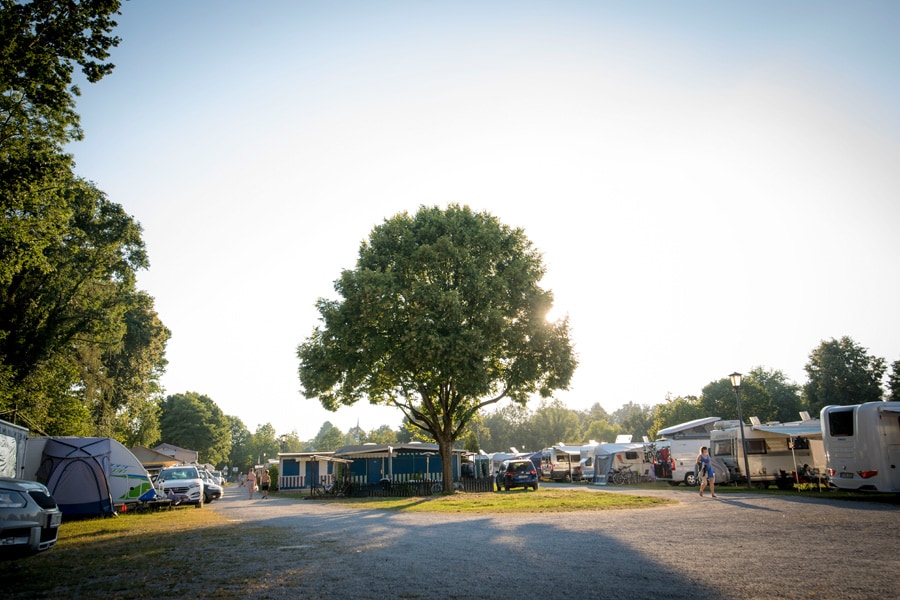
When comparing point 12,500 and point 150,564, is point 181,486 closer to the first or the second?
point 150,564

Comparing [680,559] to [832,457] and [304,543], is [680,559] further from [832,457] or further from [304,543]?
[832,457]

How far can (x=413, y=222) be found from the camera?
27.5 meters

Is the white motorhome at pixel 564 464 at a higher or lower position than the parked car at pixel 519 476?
lower

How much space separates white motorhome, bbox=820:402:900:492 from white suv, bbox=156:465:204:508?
27.3 meters

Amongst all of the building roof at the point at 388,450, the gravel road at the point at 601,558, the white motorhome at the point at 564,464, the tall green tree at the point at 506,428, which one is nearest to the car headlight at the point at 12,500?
the gravel road at the point at 601,558

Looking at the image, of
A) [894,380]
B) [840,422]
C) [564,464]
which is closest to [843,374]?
[894,380]

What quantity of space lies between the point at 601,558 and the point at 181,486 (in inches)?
981

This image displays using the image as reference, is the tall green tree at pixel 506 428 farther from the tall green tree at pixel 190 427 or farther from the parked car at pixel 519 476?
the parked car at pixel 519 476

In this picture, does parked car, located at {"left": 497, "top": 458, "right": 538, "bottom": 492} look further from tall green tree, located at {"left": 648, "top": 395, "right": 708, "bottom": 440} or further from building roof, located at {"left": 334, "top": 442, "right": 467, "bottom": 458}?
tall green tree, located at {"left": 648, "top": 395, "right": 708, "bottom": 440}

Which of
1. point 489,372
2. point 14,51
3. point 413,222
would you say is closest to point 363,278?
point 413,222

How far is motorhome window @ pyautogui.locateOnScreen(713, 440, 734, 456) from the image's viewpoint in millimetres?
27406

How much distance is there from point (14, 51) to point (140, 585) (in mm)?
13523

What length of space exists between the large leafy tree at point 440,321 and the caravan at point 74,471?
9763 millimetres

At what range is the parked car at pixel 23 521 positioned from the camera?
24.2 ft
